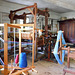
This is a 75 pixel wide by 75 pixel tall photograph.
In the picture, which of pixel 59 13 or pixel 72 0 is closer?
pixel 72 0

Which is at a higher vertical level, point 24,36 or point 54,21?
point 54,21

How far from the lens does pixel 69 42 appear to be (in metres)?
7.70

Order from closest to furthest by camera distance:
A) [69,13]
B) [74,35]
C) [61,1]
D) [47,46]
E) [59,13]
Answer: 1. [47,46]
2. [61,1]
3. [74,35]
4. [69,13]
5. [59,13]

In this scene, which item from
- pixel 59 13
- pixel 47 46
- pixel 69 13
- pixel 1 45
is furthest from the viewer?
pixel 59 13

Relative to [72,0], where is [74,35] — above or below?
below

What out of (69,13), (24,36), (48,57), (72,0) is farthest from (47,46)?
(69,13)

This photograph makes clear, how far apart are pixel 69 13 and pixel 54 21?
1595mm

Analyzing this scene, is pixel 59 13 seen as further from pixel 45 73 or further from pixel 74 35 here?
pixel 45 73

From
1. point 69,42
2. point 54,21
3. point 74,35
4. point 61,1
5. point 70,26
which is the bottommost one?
point 69,42

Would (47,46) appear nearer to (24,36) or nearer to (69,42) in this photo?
(24,36)

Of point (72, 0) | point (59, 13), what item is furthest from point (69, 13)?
point (72, 0)

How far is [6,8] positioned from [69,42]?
5.71 m

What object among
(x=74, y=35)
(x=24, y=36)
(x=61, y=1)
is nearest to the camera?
(x=24, y=36)

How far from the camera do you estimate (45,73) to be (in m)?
2.97
